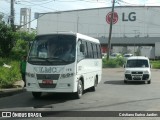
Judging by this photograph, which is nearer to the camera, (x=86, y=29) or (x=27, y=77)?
(x=27, y=77)

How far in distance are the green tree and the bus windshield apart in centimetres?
1502

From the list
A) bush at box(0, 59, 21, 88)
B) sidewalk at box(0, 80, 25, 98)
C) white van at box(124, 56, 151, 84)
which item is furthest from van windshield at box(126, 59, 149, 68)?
sidewalk at box(0, 80, 25, 98)

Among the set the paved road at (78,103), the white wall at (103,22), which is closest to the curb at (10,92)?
the paved road at (78,103)

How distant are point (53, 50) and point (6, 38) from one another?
15889 mm

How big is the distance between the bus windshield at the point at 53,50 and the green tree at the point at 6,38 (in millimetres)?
15022

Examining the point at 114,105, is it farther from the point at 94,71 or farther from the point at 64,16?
the point at 64,16

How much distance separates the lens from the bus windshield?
1447cm

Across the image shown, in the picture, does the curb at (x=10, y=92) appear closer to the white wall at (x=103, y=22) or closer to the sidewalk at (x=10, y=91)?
the sidewalk at (x=10, y=91)

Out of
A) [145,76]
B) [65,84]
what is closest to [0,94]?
[65,84]

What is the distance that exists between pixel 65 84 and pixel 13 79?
7.64m

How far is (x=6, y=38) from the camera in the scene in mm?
29875

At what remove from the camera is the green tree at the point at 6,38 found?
2965 cm

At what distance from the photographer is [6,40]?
98.3ft

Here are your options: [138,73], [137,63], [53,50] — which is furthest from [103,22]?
[53,50]
